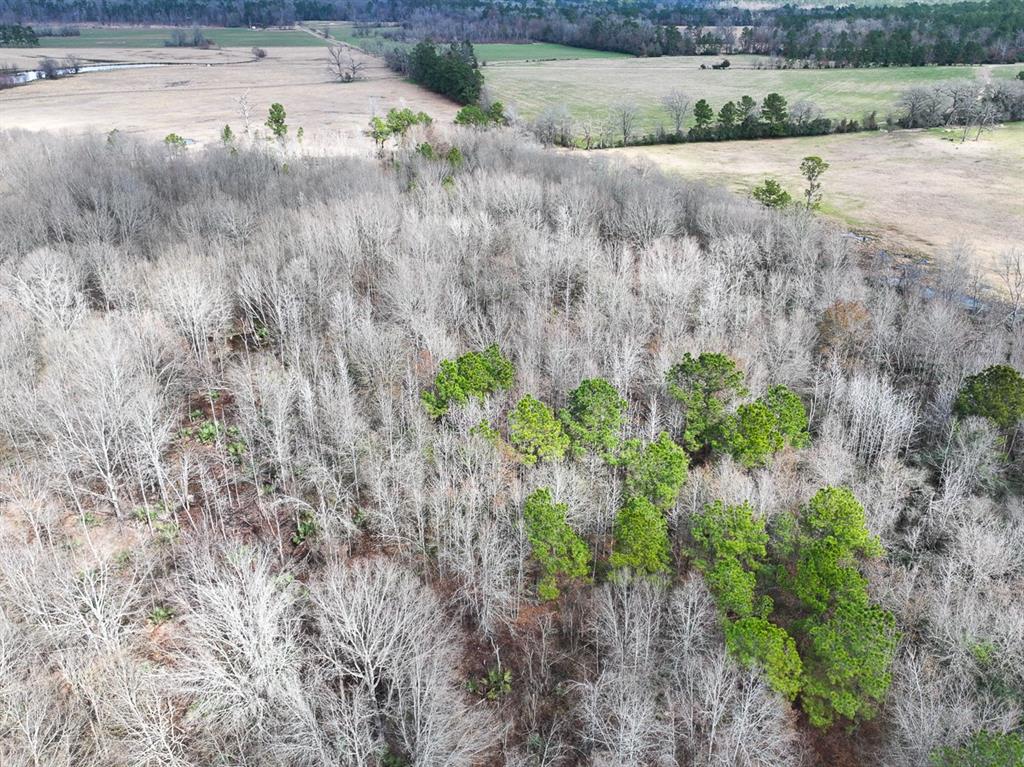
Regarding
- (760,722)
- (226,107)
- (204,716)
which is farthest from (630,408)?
(226,107)

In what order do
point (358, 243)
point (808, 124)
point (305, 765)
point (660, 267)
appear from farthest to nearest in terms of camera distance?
point (808, 124), point (358, 243), point (660, 267), point (305, 765)

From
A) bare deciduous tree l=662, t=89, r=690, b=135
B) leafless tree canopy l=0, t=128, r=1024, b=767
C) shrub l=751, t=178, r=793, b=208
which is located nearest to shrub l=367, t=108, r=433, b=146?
leafless tree canopy l=0, t=128, r=1024, b=767

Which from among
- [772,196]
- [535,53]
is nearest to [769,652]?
[772,196]

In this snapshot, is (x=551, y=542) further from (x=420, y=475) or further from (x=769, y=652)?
(x=769, y=652)

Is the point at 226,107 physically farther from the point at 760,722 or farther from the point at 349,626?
the point at 760,722

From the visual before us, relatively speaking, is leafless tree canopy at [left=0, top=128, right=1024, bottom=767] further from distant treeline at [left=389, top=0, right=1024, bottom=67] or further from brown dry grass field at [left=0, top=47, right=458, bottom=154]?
distant treeline at [left=389, top=0, right=1024, bottom=67]

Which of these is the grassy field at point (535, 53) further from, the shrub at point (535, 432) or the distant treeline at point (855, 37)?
the shrub at point (535, 432)

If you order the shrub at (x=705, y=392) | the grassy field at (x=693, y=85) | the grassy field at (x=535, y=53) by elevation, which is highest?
the grassy field at (x=535, y=53)

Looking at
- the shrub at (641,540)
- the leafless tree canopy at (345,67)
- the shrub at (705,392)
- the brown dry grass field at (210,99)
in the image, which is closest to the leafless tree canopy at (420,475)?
the shrub at (641,540)
